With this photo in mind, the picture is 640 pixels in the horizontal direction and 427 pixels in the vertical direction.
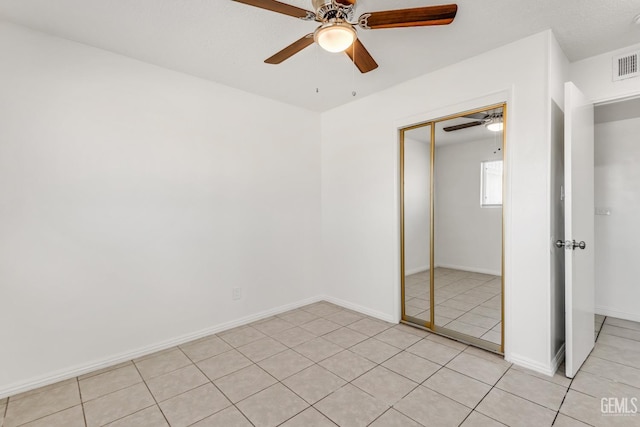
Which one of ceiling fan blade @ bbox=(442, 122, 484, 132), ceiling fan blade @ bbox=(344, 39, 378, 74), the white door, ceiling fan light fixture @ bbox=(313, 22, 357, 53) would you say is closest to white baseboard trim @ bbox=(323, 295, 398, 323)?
the white door

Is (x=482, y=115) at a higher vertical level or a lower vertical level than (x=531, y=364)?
higher

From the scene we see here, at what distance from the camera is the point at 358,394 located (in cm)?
206

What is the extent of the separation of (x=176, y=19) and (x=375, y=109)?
6.98 ft

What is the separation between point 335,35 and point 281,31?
0.79 meters

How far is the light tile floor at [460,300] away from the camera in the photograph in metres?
2.76

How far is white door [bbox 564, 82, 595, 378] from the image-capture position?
2131mm

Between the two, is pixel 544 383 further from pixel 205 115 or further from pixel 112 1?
pixel 112 1

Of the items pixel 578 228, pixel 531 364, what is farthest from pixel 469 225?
pixel 531 364

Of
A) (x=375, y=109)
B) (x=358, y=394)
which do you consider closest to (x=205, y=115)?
(x=375, y=109)

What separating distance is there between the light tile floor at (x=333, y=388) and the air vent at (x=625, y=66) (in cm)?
232

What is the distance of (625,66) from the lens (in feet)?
8.01

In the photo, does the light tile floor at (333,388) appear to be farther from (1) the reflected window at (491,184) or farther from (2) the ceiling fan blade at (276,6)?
(2) the ceiling fan blade at (276,6)

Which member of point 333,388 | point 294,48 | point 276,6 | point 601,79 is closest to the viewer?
point 276,6

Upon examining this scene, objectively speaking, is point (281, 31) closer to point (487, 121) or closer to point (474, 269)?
point (487, 121)
